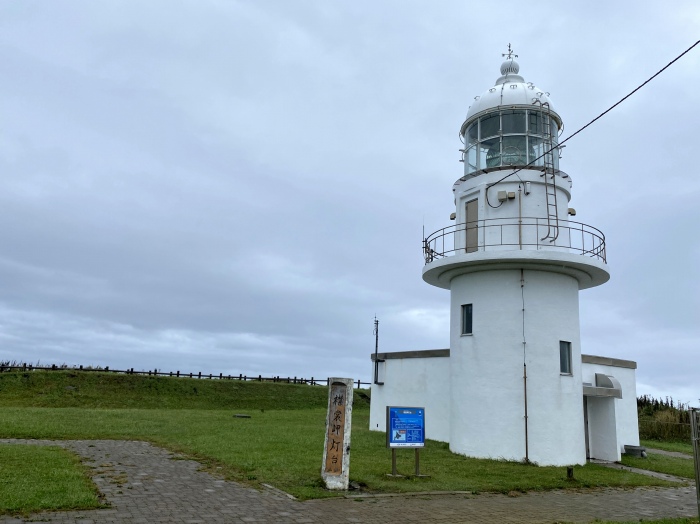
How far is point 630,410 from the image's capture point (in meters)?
19.7

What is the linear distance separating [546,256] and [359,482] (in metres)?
7.99

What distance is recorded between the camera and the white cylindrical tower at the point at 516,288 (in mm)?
15875

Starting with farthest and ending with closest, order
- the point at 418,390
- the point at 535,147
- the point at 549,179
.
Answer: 1. the point at 418,390
2. the point at 535,147
3. the point at 549,179

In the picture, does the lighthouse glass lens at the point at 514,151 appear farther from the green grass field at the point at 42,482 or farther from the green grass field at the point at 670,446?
the green grass field at the point at 42,482

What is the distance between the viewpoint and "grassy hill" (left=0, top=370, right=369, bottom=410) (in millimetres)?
34031

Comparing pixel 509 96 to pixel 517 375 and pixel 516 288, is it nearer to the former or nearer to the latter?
pixel 516 288

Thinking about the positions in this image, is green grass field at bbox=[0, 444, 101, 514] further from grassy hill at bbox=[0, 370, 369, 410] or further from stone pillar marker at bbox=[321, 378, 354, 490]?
grassy hill at bbox=[0, 370, 369, 410]

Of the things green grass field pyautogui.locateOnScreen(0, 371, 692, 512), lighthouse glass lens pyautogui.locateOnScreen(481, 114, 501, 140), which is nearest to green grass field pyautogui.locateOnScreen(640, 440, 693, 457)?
green grass field pyautogui.locateOnScreen(0, 371, 692, 512)

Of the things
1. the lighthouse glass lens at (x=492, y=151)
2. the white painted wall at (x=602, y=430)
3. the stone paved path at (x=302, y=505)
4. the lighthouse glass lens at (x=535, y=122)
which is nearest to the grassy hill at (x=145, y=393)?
the white painted wall at (x=602, y=430)

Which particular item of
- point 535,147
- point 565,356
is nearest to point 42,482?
point 565,356

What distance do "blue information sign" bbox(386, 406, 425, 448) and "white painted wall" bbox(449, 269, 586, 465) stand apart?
4101mm

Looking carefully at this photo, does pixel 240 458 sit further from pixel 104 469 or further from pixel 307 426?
pixel 307 426

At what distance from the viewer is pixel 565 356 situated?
16578mm

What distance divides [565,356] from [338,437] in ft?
27.9
